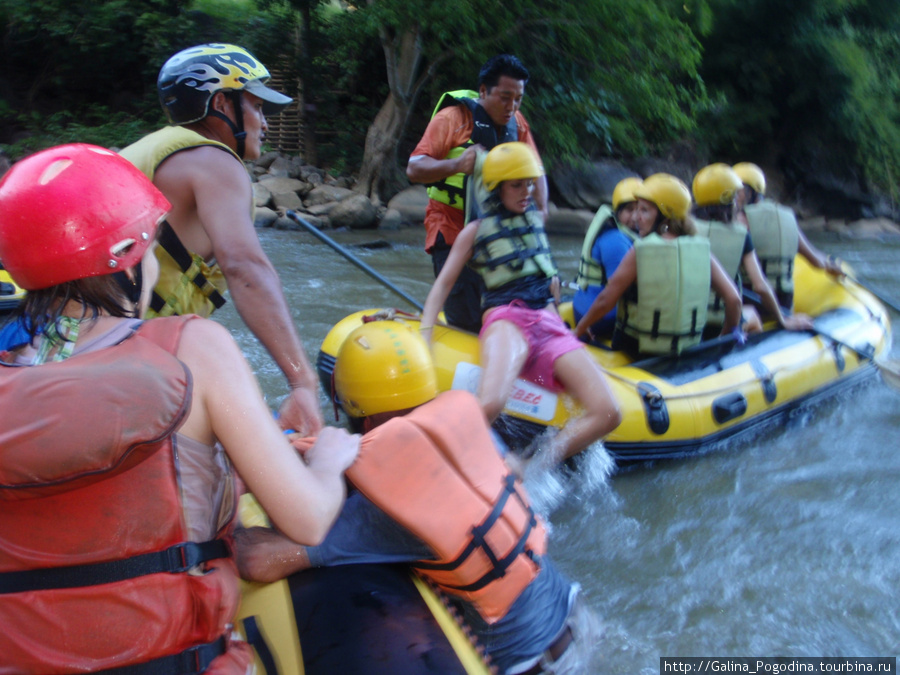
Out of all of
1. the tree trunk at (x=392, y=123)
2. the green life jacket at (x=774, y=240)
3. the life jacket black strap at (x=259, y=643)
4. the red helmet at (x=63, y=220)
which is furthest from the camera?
the tree trunk at (x=392, y=123)

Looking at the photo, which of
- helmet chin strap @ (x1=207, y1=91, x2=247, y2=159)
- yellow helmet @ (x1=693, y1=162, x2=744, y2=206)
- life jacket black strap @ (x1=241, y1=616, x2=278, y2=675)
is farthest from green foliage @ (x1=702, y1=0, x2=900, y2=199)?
life jacket black strap @ (x1=241, y1=616, x2=278, y2=675)

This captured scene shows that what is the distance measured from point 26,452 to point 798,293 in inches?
235

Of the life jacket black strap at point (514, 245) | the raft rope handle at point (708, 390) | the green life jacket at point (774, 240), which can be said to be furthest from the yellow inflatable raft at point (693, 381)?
the life jacket black strap at point (514, 245)

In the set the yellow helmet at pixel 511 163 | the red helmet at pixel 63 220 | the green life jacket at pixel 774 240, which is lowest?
the green life jacket at pixel 774 240

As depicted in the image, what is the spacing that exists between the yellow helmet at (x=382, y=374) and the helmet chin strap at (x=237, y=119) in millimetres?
738

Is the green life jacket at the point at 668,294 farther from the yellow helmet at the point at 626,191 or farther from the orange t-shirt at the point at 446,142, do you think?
the orange t-shirt at the point at 446,142

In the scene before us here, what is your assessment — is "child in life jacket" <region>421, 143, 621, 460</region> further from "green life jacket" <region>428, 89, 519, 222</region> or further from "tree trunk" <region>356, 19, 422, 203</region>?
"tree trunk" <region>356, 19, 422, 203</region>

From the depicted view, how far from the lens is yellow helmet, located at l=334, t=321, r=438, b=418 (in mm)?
2020

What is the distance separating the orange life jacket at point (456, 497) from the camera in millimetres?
1568

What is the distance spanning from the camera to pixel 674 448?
4082 millimetres

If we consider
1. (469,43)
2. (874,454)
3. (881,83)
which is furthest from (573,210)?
(874,454)

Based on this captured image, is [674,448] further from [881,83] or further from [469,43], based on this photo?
[881,83]

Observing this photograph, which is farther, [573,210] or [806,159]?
[806,159]

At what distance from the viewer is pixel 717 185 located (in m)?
4.84
